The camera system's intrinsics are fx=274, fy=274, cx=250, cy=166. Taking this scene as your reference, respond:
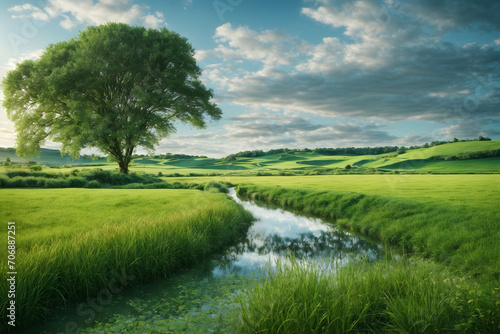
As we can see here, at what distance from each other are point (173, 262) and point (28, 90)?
3276 cm

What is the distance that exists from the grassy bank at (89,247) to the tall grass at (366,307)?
420 centimetres

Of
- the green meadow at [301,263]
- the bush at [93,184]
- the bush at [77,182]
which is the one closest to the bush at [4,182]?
the green meadow at [301,263]

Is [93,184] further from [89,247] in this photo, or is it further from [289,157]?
[289,157]

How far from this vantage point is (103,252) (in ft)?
25.4

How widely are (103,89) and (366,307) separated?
36.2m

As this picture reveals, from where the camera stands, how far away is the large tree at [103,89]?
29.4m

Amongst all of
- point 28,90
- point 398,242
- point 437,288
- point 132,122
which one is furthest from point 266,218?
point 28,90

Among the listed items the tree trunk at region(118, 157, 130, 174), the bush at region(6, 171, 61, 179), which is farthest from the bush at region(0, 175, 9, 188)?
the tree trunk at region(118, 157, 130, 174)

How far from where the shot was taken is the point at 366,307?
16.6ft

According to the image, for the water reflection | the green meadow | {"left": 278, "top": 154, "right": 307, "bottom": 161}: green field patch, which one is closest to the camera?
the green meadow

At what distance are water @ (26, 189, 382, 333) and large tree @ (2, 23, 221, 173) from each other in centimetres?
2338

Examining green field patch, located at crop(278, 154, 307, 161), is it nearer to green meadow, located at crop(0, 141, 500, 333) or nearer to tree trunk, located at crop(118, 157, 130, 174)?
tree trunk, located at crop(118, 157, 130, 174)

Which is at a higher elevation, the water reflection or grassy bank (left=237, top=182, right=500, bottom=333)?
grassy bank (left=237, top=182, right=500, bottom=333)

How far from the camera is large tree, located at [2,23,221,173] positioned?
29.4 meters
